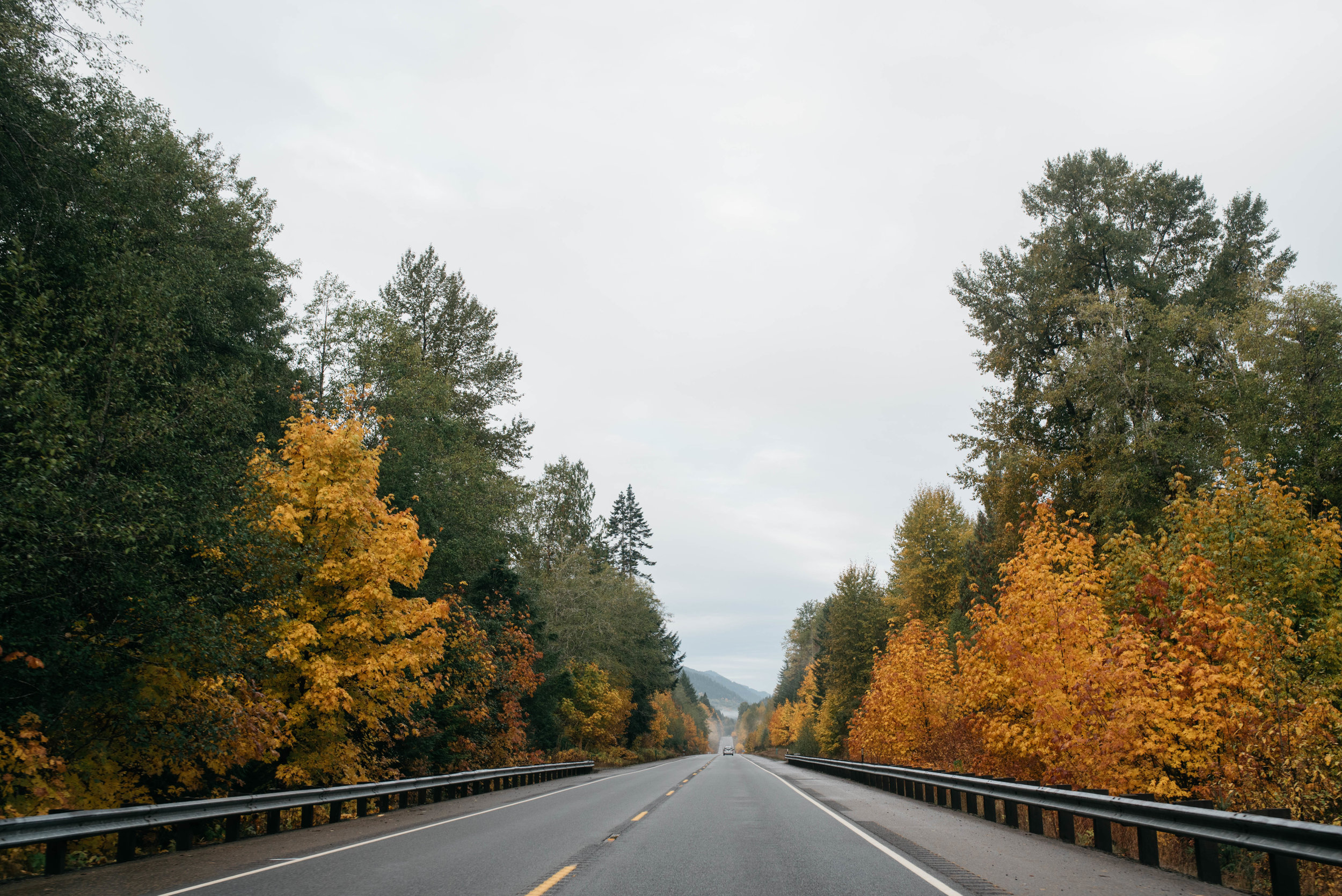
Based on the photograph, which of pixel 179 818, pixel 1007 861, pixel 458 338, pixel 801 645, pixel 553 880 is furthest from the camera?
pixel 801 645

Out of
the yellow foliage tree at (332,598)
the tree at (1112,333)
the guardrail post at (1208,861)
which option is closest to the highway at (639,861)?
the guardrail post at (1208,861)

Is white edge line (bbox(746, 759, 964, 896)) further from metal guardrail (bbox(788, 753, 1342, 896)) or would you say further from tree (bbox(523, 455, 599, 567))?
tree (bbox(523, 455, 599, 567))

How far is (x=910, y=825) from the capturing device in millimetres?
12391

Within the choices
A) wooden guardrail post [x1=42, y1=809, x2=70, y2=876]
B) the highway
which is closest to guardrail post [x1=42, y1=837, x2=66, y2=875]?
wooden guardrail post [x1=42, y1=809, x2=70, y2=876]

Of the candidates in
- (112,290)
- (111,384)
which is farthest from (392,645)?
(112,290)

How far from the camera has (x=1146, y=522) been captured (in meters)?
24.2

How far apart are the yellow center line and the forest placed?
23.7 feet

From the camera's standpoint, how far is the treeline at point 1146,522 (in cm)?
1177

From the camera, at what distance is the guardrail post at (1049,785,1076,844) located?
35.0ft

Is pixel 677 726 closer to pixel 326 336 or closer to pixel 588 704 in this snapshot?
pixel 588 704

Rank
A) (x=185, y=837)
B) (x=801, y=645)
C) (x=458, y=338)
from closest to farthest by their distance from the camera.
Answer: (x=185, y=837), (x=458, y=338), (x=801, y=645)

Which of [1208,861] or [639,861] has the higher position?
[1208,861]

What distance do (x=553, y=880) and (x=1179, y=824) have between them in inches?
245

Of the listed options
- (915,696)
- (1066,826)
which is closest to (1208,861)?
(1066,826)
